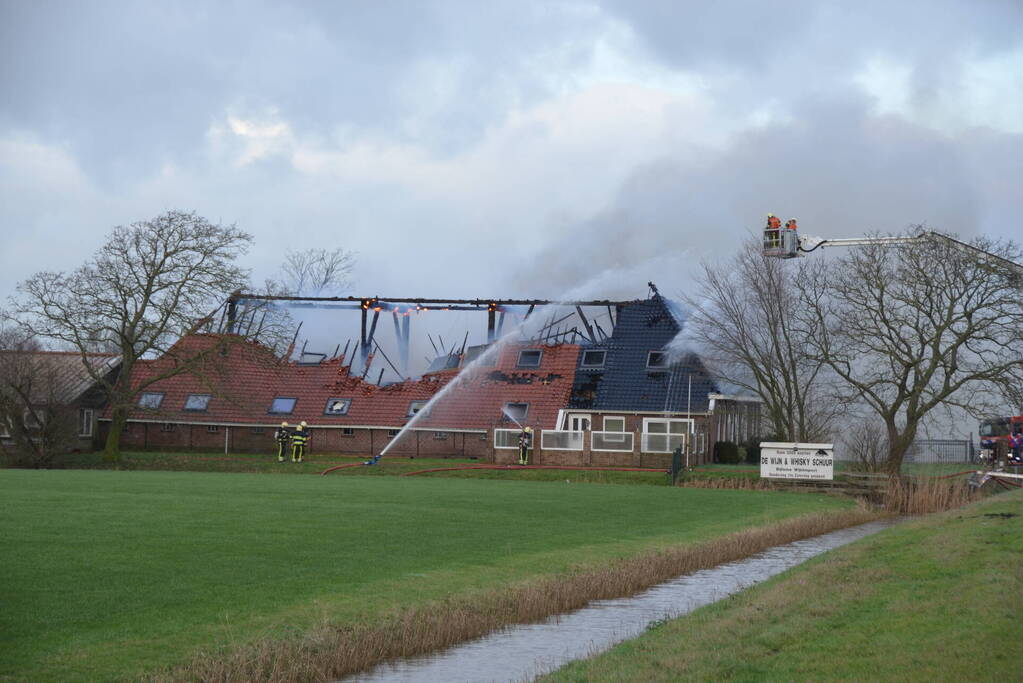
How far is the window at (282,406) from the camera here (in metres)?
69.7

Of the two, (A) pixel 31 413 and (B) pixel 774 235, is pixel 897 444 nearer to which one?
(B) pixel 774 235

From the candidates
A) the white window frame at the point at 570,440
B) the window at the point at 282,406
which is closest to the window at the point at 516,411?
the white window frame at the point at 570,440

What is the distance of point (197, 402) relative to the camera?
7025 cm

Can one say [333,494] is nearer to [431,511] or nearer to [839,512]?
[431,511]

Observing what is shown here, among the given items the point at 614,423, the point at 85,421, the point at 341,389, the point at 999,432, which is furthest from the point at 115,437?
the point at 999,432

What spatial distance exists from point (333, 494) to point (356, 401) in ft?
111

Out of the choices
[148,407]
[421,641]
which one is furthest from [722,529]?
[148,407]

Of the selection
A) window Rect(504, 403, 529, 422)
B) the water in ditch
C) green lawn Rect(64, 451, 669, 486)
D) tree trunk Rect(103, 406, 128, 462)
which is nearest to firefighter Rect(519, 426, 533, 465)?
green lawn Rect(64, 451, 669, 486)

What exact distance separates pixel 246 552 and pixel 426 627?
17.2ft

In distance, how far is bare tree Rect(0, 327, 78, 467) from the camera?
6041cm

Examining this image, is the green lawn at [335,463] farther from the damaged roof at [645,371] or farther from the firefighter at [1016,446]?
the firefighter at [1016,446]

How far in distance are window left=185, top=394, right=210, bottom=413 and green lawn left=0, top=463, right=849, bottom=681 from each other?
3072 cm

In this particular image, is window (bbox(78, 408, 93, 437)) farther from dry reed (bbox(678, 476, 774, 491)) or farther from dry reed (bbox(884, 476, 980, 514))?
dry reed (bbox(884, 476, 980, 514))

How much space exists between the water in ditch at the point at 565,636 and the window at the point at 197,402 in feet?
162
